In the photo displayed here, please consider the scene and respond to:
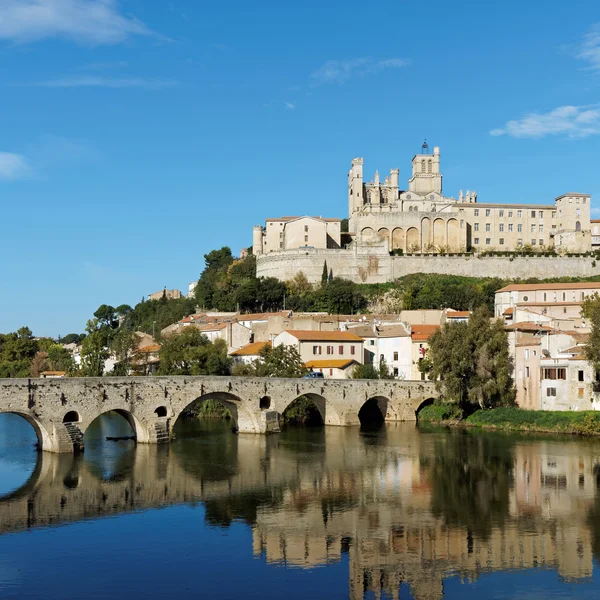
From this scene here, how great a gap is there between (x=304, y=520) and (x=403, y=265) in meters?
61.4

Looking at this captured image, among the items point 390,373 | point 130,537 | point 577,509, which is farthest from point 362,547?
point 390,373

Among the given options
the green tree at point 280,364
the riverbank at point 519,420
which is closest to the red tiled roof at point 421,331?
the riverbank at point 519,420

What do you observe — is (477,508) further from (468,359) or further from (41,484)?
(468,359)

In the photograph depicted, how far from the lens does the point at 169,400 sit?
40188 millimetres

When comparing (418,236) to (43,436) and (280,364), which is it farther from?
(43,436)

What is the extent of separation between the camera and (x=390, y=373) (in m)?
58.6

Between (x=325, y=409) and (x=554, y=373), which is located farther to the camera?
(x=325, y=409)

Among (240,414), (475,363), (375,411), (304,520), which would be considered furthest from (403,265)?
(304,520)

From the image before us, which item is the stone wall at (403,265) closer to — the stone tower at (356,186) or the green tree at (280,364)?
the stone tower at (356,186)

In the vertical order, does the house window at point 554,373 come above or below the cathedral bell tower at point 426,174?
below

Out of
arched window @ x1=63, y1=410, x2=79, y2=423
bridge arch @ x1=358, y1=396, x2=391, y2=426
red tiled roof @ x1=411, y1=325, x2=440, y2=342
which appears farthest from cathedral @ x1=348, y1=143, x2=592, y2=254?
arched window @ x1=63, y1=410, x2=79, y2=423

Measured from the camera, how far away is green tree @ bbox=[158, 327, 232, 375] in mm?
52594

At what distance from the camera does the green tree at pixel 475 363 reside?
47.2 m

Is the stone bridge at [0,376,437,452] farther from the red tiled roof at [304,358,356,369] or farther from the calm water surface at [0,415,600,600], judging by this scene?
the red tiled roof at [304,358,356,369]
